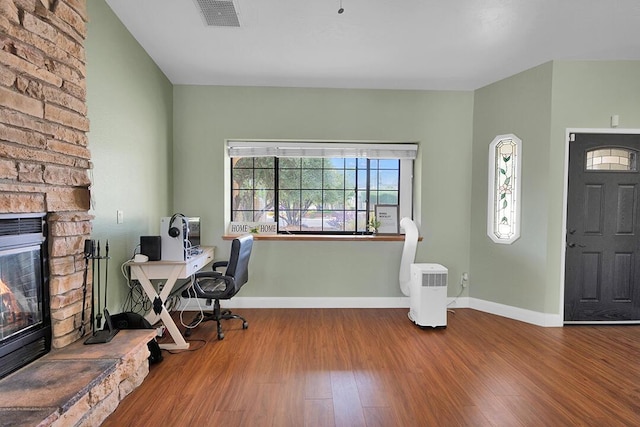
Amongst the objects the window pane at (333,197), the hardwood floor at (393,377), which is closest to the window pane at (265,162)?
the window pane at (333,197)

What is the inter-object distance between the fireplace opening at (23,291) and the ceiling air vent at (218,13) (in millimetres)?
1851

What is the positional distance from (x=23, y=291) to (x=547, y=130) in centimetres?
458

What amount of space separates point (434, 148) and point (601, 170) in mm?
1693

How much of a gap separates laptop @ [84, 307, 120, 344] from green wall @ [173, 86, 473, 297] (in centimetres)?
166

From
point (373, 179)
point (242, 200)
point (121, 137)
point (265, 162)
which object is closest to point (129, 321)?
point (121, 137)

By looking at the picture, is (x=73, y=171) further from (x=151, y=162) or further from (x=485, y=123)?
(x=485, y=123)

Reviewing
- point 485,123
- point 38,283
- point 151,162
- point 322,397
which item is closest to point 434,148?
point 485,123

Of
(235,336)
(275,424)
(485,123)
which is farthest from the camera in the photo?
(485,123)

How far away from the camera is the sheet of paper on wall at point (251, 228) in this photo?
3916 mm

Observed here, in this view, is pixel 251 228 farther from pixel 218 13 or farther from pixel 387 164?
pixel 218 13

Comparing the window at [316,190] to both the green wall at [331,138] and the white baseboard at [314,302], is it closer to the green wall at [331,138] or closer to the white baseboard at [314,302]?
the green wall at [331,138]

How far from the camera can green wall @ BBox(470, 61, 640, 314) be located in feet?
10.3

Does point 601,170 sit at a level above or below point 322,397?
above

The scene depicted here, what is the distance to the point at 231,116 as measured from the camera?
369cm
